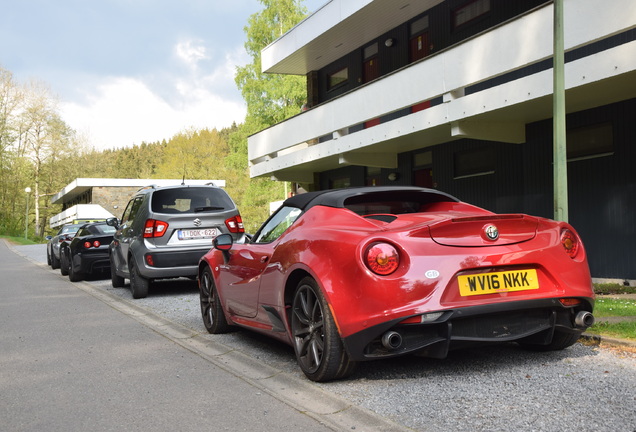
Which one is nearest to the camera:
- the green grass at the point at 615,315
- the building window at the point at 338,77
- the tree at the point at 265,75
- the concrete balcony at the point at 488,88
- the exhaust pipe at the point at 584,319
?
the exhaust pipe at the point at 584,319

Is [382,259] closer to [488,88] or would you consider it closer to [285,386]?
[285,386]

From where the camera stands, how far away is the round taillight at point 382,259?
4.21 metres

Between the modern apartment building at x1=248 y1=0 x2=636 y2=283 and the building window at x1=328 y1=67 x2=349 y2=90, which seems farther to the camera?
the building window at x1=328 y1=67 x2=349 y2=90

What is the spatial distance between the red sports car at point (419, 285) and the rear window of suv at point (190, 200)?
20.7 feet

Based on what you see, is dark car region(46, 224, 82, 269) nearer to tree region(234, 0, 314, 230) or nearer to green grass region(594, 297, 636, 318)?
green grass region(594, 297, 636, 318)

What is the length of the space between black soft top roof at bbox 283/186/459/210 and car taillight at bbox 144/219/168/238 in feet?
18.3

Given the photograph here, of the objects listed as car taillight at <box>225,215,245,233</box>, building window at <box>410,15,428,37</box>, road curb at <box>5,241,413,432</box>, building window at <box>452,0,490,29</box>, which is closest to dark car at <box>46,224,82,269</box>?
car taillight at <box>225,215,245,233</box>

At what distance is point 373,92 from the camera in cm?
1617

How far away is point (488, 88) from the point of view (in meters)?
12.7

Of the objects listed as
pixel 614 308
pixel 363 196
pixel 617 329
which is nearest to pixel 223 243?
pixel 363 196

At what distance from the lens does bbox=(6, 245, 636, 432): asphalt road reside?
11.8 ft

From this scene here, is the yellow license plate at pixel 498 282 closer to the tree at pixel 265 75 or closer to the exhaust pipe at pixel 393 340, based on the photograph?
the exhaust pipe at pixel 393 340

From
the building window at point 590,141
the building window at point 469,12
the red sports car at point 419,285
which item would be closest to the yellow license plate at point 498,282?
the red sports car at point 419,285

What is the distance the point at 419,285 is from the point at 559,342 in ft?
5.47
